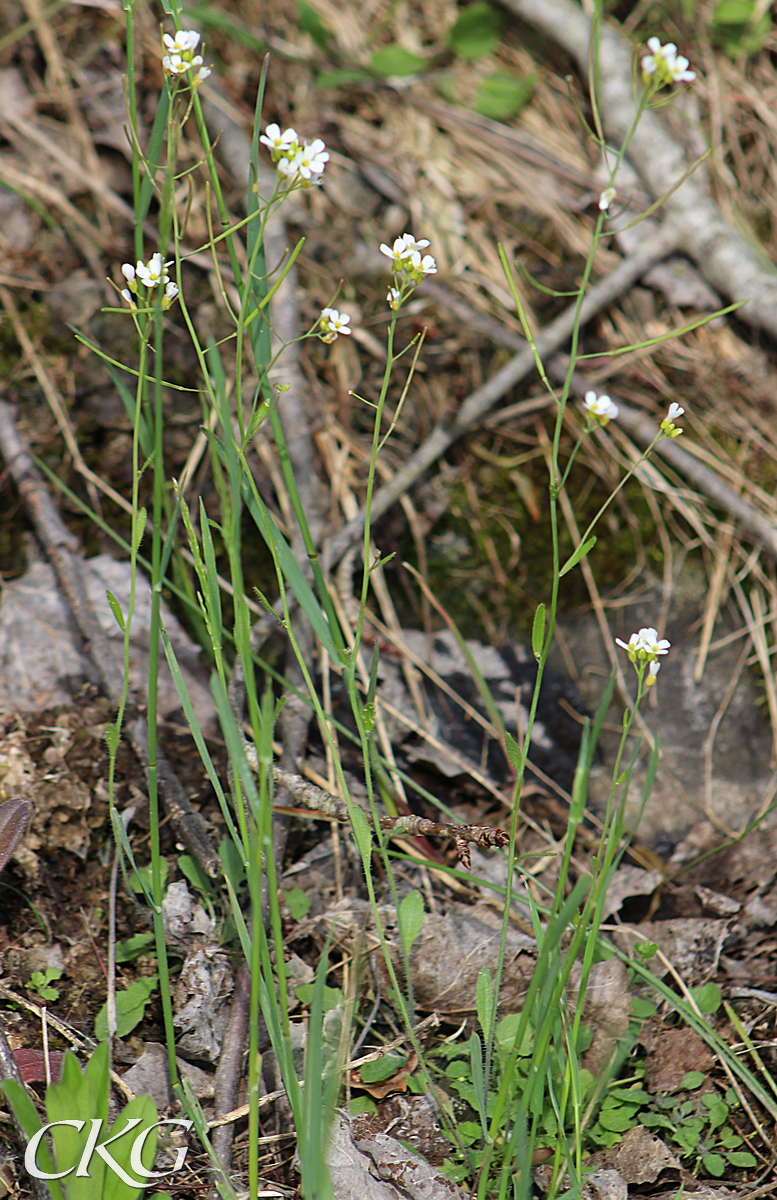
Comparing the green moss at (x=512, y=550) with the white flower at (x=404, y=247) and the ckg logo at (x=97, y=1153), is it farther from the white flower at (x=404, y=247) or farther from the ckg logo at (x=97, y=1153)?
the ckg logo at (x=97, y=1153)

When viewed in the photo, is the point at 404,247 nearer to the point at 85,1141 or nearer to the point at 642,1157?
the point at 85,1141

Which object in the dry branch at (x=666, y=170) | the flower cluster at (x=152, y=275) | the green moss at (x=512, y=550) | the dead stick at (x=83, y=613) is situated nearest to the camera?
the flower cluster at (x=152, y=275)

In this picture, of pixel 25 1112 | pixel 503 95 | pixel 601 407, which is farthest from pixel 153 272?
pixel 503 95

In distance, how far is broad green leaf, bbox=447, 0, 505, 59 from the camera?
2588mm

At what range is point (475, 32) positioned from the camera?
260 centimetres

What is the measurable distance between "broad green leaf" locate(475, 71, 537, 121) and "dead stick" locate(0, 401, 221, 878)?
68.8 inches

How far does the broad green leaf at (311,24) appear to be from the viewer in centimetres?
237

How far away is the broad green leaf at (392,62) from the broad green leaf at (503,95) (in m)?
0.24

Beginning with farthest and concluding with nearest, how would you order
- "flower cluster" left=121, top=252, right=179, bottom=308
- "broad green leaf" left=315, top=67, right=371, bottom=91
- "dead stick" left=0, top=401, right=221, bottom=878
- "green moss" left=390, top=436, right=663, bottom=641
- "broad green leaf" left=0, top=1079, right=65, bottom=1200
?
"broad green leaf" left=315, top=67, right=371, bottom=91 < "green moss" left=390, top=436, right=663, bottom=641 < "dead stick" left=0, top=401, right=221, bottom=878 < "flower cluster" left=121, top=252, right=179, bottom=308 < "broad green leaf" left=0, top=1079, right=65, bottom=1200

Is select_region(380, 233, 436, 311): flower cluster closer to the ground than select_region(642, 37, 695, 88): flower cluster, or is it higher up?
closer to the ground

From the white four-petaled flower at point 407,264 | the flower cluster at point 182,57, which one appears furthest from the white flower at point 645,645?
Answer: the flower cluster at point 182,57

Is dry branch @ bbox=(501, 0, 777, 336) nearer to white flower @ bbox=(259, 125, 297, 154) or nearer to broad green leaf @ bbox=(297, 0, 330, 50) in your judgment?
broad green leaf @ bbox=(297, 0, 330, 50)

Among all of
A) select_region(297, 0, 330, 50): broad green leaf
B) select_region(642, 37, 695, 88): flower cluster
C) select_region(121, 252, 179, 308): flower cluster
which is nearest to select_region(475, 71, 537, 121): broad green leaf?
select_region(297, 0, 330, 50): broad green leaf

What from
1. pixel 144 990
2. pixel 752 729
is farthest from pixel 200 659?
pixel 752 729
